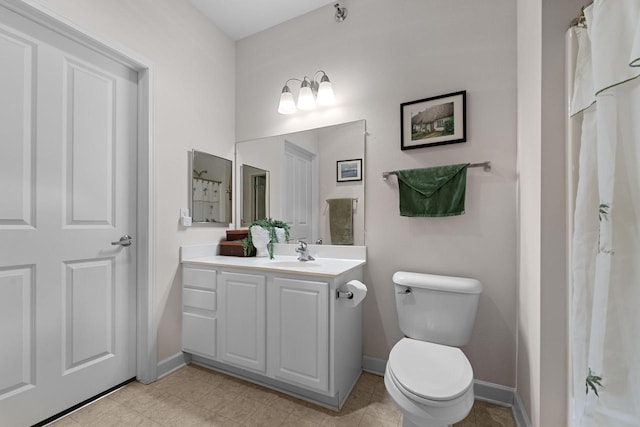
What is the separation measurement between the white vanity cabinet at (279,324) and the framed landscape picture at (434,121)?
912 millimetres

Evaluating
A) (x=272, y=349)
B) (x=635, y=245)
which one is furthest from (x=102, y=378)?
(x=635, y=245)

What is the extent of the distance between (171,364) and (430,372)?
1.72 metres

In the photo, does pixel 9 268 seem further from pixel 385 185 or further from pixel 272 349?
pixel 385 185

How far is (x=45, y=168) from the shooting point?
4.61ft

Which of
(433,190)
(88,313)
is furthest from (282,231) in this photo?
(88,313)

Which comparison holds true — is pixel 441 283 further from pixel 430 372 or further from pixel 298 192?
pixel 298 192

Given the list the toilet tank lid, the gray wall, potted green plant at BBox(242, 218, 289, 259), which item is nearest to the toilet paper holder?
the toilet tank lid

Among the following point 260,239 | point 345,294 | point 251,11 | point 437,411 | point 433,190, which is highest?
point 251,11

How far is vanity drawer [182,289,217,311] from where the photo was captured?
183cm

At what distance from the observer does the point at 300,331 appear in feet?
5.04

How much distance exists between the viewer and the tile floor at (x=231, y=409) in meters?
1.42

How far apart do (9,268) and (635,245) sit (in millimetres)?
2287

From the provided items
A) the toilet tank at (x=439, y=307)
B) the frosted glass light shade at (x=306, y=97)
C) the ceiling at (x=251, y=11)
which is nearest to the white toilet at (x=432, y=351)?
the toilet tank at (x=439, y=307)

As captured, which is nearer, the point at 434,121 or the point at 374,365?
the point at 434,121
